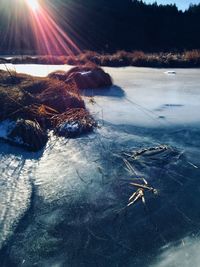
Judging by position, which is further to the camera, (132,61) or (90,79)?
(132,61)

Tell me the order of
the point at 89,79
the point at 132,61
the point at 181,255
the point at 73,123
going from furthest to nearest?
the point at 132,61 → the point at 89,79 → the point at 73,123 → the point at 181,255

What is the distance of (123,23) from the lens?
28.8 m

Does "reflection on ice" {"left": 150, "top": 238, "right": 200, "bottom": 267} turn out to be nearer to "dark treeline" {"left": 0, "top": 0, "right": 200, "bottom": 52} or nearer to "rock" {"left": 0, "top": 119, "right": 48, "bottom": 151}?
"rock" {"left": 0, "top": 119, "right": 48, "bottom": 151}

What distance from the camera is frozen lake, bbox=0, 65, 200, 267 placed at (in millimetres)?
2064

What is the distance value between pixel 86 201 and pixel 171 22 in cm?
2849

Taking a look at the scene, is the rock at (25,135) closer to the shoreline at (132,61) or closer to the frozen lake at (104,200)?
the frozen lake at (104,200)

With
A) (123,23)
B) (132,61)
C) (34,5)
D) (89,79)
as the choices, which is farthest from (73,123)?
(123,23)

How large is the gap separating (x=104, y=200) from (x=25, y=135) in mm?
1530

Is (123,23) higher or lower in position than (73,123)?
higher

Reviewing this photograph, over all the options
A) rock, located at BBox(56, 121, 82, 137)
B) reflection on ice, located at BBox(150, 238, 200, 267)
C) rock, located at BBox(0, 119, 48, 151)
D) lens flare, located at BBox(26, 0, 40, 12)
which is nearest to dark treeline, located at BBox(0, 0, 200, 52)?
lens flare, located at BBox(26, 0, 40, 12)

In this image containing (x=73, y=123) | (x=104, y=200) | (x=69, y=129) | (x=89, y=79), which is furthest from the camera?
(x=89, y=79)

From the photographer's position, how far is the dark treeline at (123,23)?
82.4 ft

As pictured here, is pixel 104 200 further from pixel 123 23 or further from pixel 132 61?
pixel 123 23

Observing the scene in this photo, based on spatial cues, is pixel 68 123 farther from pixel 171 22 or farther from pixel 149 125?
pixel 171 22
